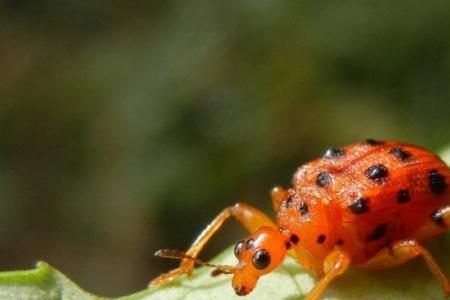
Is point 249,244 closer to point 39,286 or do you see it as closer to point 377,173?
point 377,173

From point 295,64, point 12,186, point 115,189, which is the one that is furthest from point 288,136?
point 12,186

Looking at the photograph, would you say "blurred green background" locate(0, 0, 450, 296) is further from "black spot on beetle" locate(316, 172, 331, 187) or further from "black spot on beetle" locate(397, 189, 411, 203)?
"black spot on beetle" locate(397, 189, 411, 203)

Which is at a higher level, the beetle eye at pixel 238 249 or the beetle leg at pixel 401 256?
the beetle eye at pixel 238 249

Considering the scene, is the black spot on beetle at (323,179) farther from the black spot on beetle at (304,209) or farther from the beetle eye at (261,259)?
the beetle eye at (261,259)

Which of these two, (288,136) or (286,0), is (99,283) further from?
(286,0)

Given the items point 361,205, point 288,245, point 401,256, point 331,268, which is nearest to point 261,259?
point 288,245

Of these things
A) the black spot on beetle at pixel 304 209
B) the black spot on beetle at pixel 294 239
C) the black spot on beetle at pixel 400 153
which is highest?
the black spot on beetle at pixel 400 153

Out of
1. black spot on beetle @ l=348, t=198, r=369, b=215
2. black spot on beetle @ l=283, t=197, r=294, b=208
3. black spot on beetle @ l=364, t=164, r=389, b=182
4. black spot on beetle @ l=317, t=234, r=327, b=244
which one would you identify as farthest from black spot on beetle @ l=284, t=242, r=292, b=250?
black spot on beetle @ l=364, t=164, r=389, b=182

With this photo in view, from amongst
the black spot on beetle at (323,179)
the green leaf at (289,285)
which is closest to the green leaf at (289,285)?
the green leaf at (289,285)
